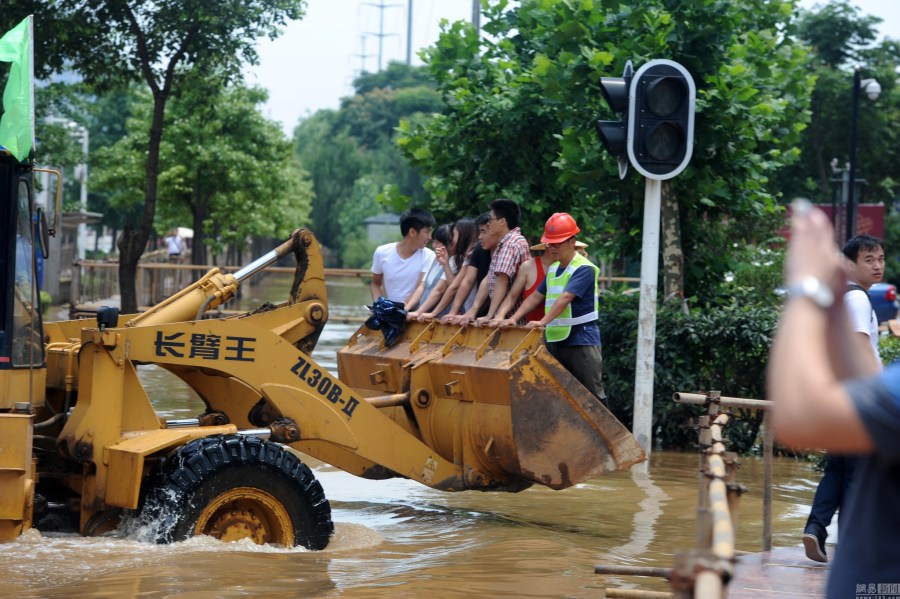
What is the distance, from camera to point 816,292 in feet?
7.68

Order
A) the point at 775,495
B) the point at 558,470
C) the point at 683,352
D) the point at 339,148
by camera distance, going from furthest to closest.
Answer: the point at 339,148 → the point at 683,352 → the point at 775,495 → the point at 558,470

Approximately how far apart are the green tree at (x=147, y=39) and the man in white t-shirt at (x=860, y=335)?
40.6 ft

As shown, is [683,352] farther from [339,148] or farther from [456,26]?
[339,148]

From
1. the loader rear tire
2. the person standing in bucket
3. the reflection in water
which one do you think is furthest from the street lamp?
the loader rear tire

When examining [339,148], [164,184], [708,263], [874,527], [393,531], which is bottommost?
[393,531]

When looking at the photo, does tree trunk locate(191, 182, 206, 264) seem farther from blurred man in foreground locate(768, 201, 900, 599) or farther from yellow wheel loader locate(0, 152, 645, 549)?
blurred man in foreground locate(768, 201, 900, 599)

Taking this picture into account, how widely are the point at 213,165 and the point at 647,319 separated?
3039 centimetres

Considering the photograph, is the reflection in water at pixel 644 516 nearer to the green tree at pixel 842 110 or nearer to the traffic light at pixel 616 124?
the traffic light at pixel 616 124

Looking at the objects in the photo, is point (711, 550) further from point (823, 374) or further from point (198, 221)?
point (198, 221)

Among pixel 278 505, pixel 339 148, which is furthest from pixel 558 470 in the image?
pixel 339 148

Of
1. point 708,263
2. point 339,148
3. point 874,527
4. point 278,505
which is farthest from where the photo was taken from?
point 339,148

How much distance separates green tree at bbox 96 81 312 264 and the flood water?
95.6 feet

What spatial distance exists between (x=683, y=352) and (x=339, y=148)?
2818 inches

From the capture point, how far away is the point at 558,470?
26.6ft
